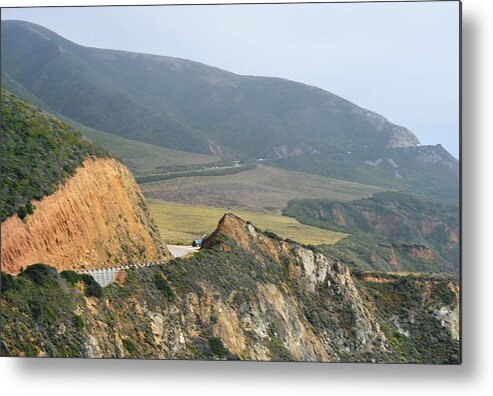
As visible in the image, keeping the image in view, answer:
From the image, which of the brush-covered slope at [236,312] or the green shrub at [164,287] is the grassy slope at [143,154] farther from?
the green shrub at [164,287]

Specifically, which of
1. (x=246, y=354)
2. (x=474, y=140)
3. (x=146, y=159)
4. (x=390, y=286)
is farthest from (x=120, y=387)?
(x=146, y=159)

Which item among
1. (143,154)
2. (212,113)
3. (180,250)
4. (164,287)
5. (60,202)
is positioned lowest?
Answer: (164,287)

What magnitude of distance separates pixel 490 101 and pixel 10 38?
25.8ft

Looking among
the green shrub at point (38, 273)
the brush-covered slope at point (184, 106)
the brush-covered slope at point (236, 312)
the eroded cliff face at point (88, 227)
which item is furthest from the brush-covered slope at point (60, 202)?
the brush-covered slope at point (184, 106)

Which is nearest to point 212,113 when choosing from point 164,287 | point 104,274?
point 164,287

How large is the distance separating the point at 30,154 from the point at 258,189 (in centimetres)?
723

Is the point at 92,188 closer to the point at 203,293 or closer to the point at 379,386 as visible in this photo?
the point at 203,293

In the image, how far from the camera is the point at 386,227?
63.1 feet

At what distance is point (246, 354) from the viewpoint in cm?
1208

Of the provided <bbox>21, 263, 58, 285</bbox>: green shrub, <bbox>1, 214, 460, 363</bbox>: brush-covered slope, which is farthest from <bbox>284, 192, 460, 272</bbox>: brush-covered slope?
<bbox>21, 263, 58, 285</bbox>: green shrub

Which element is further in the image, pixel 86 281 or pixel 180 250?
pixel 180 250

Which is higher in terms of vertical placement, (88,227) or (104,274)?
(88,227)

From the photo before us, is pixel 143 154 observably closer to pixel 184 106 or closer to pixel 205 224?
pixel 184 106

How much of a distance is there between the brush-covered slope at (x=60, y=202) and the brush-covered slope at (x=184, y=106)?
293 centimetres
